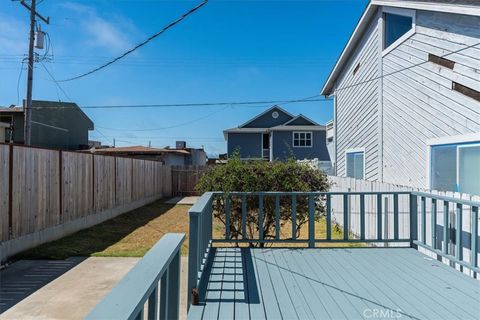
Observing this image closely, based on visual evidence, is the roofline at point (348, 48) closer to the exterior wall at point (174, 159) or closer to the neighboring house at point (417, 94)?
the neighboring house at point (417, 94)

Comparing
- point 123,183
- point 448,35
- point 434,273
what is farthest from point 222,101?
point 434,273

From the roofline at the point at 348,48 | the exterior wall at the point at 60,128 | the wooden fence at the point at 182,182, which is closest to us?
the roofline at the point at 348,48

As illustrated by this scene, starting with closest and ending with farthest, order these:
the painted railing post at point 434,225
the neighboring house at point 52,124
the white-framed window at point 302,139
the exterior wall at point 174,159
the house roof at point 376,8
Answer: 1. the painted railing post at point 434,225
2. the house roof at point 376,8
3. the neighboring house at point 52,124
4. the exterior wall at point 174,159
5. the white-framed window at point 302,139

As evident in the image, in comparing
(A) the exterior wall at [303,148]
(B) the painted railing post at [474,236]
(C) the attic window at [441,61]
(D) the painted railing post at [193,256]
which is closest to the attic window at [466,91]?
(C) the attic window at [441,61]

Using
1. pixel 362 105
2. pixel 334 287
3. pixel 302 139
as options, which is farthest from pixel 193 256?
pixel 302 139

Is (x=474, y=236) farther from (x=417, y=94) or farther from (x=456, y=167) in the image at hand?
(x=417, y=94)

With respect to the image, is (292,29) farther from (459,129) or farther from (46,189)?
(46,189)

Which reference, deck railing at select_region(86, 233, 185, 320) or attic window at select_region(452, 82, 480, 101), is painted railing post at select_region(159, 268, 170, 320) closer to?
deck railing at select_region(86, 233, 185, 320)

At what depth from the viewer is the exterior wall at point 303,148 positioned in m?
22.9

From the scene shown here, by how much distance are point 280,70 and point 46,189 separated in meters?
14.6

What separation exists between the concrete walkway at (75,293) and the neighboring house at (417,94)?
430 centimetres

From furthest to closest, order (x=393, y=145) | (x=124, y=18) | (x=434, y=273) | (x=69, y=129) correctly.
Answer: (x=69, y=129)
(x=124, y=18)
(x=393, y=145)
(x=434, y=273)

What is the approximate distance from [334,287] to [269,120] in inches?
911

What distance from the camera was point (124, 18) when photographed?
342 inches
